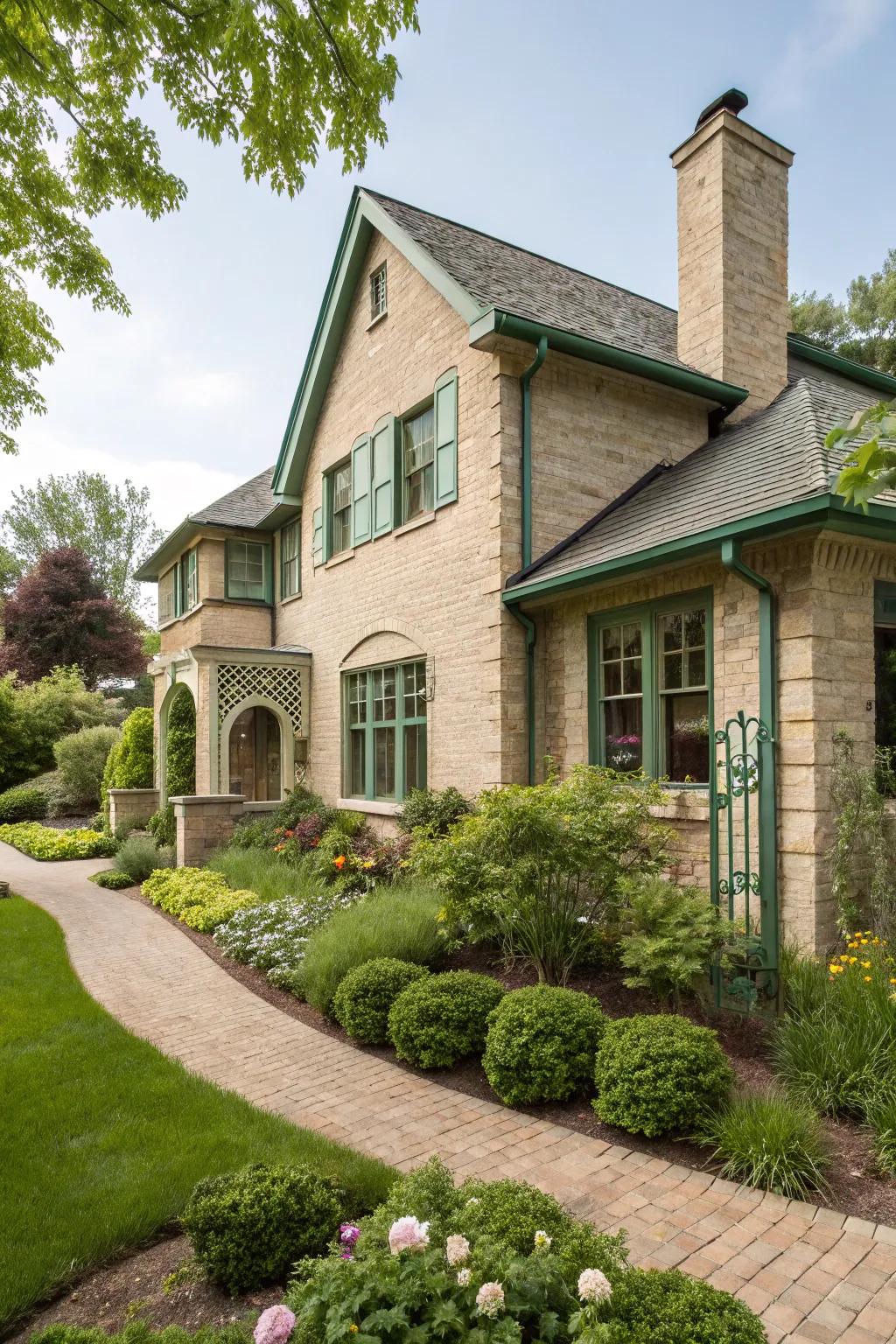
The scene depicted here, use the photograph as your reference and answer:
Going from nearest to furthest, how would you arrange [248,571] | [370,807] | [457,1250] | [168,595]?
[457,1250] < [370,807] < [248,571] < [168,595]

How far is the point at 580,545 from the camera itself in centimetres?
888

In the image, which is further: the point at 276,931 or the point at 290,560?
the point at 290,560

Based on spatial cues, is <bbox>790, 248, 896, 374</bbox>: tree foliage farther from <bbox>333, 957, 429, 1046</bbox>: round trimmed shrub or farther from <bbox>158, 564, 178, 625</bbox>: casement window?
<bbox>333, 957, 429, 1046</bbox>: round trimmed shrub

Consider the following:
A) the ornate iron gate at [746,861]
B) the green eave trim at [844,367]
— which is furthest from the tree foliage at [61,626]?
the ornate iron gate at [746,861]

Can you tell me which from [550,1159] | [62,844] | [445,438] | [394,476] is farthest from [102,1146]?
[62,844]

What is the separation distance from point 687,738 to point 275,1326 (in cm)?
594

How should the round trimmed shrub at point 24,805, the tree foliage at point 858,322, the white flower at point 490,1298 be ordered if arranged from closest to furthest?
the white flower at point 490,1298 < the round trimmed shrub at point 24,805 < the tree foliage at point 858,322

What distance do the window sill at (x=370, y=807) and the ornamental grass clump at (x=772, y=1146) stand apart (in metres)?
6.82

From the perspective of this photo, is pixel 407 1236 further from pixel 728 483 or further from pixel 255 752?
pixel 255 752

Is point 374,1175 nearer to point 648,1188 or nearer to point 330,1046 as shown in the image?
point 648,1188

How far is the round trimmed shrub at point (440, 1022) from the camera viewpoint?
205 inches

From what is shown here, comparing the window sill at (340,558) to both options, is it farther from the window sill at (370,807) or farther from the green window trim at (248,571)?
the window sill at (370,807)

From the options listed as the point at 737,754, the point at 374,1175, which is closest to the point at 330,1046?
the point at 374,1175

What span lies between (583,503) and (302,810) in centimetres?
680
